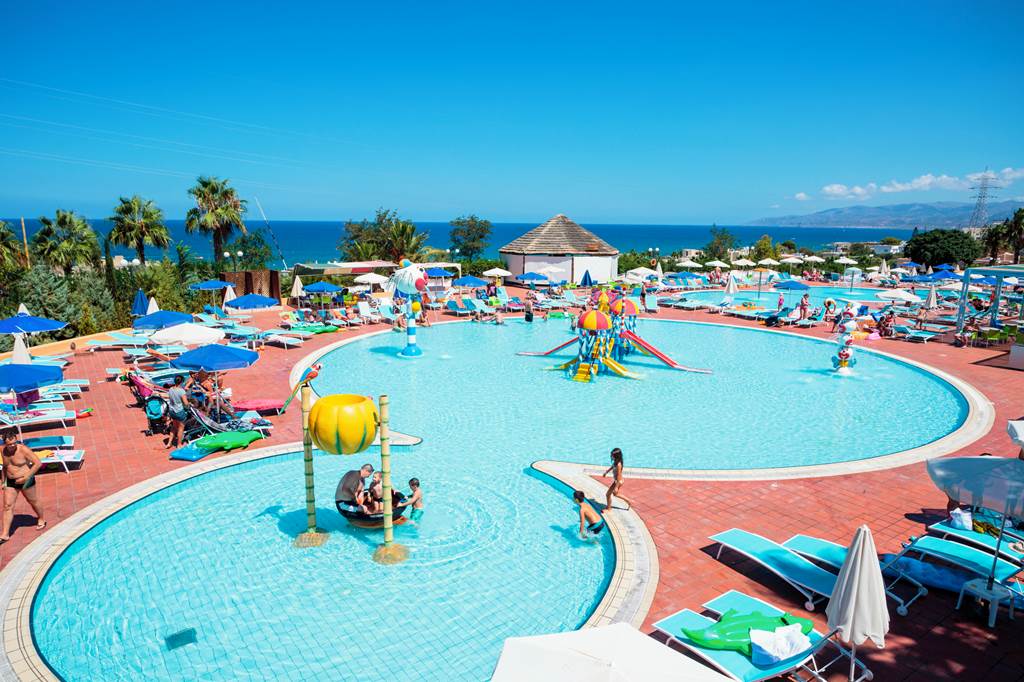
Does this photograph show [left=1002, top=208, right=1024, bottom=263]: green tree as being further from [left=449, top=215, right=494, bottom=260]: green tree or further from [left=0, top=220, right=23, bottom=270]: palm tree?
[left=0, top=220, right=23, bottom=270]: palm tree

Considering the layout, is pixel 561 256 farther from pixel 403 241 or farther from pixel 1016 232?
pixel 1016 232

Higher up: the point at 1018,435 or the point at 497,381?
the point at 1018,435

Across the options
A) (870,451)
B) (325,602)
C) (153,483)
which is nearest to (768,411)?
(870,451)

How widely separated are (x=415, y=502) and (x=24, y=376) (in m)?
7.18

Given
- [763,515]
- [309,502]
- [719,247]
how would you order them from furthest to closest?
1. [719,247]
2. [763,515]
3. [309,502]

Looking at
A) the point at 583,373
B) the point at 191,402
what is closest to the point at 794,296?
the point at 583,373

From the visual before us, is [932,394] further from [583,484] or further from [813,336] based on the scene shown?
[583,484]

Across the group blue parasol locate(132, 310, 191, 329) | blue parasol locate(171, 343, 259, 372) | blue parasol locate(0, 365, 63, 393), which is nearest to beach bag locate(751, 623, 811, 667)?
blue parasol locate(171, 343, 259, 372)

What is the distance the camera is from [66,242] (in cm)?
2903

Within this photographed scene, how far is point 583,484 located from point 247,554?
5059mm

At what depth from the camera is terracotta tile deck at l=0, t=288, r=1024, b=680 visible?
579cm

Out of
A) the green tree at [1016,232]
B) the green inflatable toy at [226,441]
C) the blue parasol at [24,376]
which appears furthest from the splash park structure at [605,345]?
the green tree at [1016,232]

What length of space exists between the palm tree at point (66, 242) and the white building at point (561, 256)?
22.4 m

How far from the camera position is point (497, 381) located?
56.8 feet
